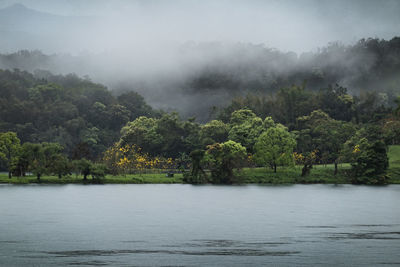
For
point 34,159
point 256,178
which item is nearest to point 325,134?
point 256,178

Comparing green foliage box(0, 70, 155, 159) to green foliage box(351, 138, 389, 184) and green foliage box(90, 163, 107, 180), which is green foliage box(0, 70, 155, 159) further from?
green foliage box(351, 138, 389, 184)

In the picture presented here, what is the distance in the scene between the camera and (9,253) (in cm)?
2998

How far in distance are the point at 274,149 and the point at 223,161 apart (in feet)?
41.0

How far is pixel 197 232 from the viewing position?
128 feet

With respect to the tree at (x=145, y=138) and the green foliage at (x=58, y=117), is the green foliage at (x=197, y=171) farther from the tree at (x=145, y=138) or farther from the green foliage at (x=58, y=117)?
the green foliage at (x=58, y=117)

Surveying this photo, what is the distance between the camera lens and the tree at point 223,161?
103750mm

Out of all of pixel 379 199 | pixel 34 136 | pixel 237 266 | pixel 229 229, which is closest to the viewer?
pixel 237 266

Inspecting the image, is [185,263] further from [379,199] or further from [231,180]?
[231,180]

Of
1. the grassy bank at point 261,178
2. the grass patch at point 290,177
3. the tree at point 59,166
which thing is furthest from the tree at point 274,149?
the tree at point 59,166

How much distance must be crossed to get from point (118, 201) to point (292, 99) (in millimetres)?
109127

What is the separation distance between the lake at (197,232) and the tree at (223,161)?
130 ft

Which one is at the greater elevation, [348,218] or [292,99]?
[292,99]

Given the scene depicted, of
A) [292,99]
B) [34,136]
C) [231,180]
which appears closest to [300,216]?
[231,180]

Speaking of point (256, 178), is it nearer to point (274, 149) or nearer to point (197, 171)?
point (274, 149)
